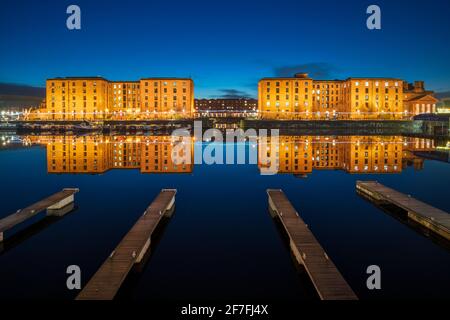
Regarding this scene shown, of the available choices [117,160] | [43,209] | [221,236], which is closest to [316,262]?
[221,236]

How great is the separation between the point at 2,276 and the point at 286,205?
30.7ft

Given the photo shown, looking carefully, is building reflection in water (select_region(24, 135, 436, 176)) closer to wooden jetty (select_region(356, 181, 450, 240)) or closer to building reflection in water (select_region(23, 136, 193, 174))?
building reflection in water (select_region(23, 136, 193, 174))

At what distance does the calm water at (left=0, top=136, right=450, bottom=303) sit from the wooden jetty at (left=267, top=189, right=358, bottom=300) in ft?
1.71

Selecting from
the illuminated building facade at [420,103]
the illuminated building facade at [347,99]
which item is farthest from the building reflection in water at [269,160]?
the illuminated building facade at [420,103]

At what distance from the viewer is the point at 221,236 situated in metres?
12.9

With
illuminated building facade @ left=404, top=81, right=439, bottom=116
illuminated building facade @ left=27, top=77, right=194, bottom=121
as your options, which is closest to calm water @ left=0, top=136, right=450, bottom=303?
illuminated building facade @ left=27, top=77, right=194, bottom=121

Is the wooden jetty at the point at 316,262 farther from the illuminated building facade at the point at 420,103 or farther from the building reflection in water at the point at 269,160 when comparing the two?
the illuminated building facade at the point at 420,103

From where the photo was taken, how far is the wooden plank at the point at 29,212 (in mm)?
12391

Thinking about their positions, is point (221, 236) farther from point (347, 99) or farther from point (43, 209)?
point (347, 99)

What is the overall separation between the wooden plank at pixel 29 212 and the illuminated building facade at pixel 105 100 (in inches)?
3003

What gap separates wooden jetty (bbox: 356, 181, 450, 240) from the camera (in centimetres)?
1288

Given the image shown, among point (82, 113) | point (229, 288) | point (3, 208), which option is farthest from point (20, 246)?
point (82, 113)

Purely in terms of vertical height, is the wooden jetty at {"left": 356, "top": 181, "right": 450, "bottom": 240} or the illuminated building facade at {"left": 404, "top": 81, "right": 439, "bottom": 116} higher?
the illuminated building facade at {"left": 404, "top": 81, "right": 439, "bottom": 116}

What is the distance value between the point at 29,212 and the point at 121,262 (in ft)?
20.1
